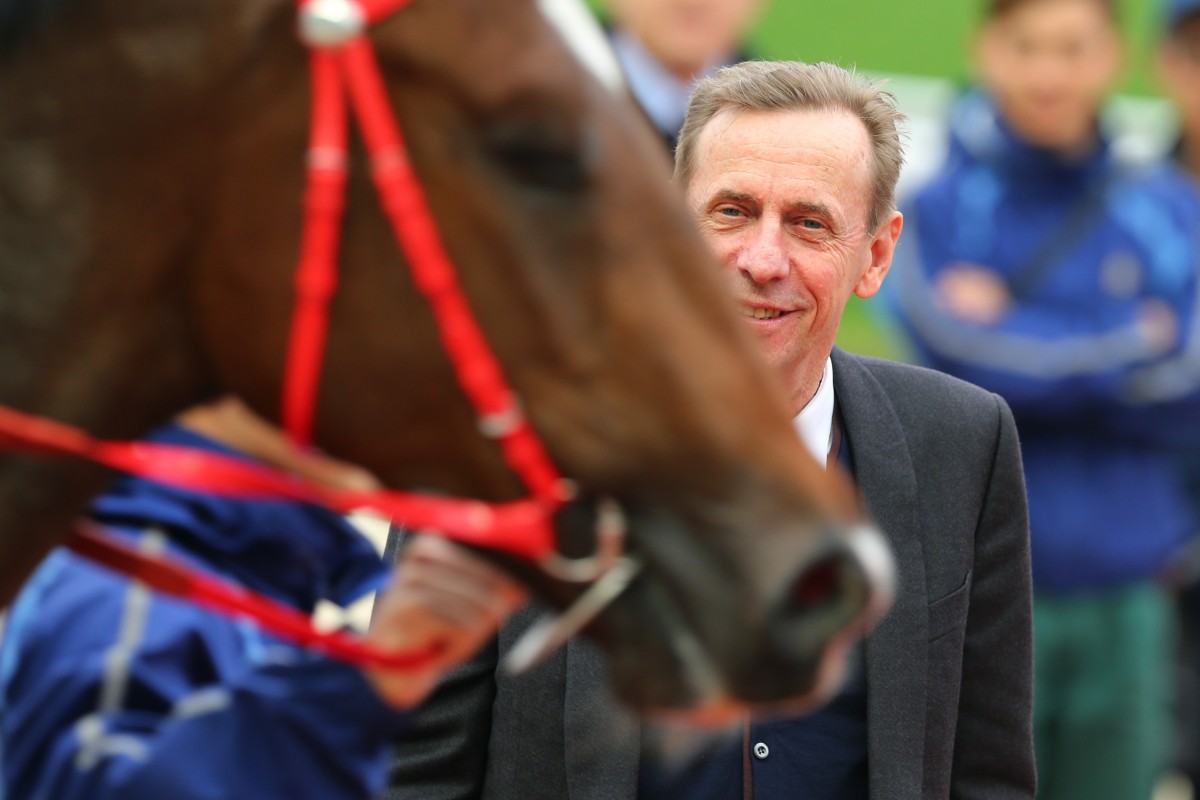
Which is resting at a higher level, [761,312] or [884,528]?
[761,312]

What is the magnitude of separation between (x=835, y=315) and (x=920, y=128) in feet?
22.2

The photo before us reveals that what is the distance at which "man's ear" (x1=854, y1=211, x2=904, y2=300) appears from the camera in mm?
3010

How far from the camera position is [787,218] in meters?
2.77

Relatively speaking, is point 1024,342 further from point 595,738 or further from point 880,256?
point 595,738

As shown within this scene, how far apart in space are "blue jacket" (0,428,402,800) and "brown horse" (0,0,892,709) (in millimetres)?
279

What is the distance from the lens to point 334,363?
1.71 metres

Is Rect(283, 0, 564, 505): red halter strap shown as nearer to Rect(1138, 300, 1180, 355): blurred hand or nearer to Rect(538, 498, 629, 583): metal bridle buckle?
Rect(538, 498, 629, 583): metal bridle buckle

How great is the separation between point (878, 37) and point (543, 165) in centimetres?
891

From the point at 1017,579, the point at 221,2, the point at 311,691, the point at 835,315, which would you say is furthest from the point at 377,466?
the point at 1017,579

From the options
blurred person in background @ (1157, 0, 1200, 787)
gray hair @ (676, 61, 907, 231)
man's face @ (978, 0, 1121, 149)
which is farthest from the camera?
blurred person in background @ (1157, 0, 1200, 787)

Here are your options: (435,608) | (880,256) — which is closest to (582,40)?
(435,608)

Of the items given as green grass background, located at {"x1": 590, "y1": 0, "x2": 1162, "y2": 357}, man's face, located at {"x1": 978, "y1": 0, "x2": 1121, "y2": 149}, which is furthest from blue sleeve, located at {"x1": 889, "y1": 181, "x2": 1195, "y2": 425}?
green grass background, located at {"x1": 590, "y1": 0, "x2": 1162, "y2": 357}

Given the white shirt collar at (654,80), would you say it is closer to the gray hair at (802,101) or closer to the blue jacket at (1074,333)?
the blue jacket at (1074,333)

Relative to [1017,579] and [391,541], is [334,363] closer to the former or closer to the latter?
[391,541]
